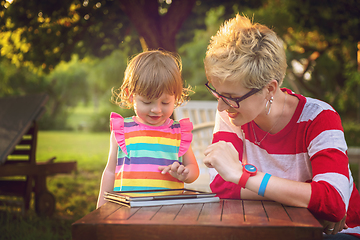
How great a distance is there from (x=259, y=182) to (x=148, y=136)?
831mm

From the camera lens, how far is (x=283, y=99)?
6.01ft

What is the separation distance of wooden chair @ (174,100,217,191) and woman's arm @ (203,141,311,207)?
70.5 inches

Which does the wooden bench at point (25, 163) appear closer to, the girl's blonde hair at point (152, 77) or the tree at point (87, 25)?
the tree at point (87, 25)

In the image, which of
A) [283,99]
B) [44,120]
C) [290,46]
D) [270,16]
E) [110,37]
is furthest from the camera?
[44,120]

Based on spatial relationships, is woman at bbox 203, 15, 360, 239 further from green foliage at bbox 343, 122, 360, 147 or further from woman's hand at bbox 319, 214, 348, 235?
green foliage at bbox 343, 122, 360, 147

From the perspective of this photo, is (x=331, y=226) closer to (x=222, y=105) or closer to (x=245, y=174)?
(x=245, y=174)

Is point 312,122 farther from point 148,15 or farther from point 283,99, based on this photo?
point 148,15

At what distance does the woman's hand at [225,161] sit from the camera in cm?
140

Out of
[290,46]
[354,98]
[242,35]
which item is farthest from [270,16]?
[242,35]

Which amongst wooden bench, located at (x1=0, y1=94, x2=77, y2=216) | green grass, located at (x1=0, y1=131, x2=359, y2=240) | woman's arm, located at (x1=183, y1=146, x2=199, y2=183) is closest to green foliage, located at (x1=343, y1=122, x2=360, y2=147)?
green grass, located at (x1=0, y1=131, x2=359, y2=240)

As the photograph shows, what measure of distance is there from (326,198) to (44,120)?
20812mm

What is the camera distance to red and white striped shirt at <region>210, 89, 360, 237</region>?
1.36 meters

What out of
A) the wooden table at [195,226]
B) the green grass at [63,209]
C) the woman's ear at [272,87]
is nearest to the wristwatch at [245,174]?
the wooden table at [195,226]

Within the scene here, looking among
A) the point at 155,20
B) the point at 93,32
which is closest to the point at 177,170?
the point at 155,20
